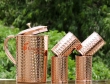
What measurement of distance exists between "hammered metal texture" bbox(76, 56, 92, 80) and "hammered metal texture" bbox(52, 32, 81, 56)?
1.8 inches

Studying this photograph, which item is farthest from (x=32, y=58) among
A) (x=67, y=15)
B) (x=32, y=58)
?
(x=67, y=15)

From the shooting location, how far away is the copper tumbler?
1.67m

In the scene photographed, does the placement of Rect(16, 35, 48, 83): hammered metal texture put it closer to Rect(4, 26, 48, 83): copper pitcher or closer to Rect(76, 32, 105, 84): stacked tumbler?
Rect(4, 26, 48, 83): copper pitcher

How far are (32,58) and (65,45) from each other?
0.12m

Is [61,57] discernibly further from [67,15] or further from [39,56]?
[67,15]

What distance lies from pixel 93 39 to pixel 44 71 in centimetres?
21

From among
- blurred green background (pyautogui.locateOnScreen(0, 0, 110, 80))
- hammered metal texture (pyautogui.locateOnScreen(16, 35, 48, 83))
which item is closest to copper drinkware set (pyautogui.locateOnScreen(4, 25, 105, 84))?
hammered metal texture (pyautogui.locateOnScreen(16, 35, 48, 83))

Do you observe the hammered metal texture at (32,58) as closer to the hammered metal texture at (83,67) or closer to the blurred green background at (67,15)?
the hammered metal texture at (83,67)

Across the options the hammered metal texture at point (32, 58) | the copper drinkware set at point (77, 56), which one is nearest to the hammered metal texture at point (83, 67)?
the copper drinkware set at point (77, 56)

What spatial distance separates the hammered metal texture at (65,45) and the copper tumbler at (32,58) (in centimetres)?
5

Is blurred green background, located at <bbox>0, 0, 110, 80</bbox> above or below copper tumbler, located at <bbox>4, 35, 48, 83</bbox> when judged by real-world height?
above

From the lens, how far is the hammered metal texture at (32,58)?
1675 millimetres

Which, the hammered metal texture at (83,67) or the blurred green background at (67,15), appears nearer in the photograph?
the hammered metal texture at (83,67)

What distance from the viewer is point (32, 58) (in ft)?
5.49
